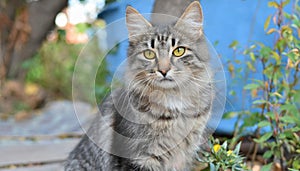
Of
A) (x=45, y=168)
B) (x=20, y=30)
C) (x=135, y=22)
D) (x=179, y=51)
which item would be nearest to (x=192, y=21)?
(x=179, y=51)

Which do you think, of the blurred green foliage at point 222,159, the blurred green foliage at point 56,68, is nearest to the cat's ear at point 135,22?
the blurred green foliage at point 222,159

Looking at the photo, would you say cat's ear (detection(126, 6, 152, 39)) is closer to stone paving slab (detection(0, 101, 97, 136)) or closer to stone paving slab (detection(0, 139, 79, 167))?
stone paving slab (detection(0, 139, 79, 167))

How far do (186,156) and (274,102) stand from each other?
0.59 meters

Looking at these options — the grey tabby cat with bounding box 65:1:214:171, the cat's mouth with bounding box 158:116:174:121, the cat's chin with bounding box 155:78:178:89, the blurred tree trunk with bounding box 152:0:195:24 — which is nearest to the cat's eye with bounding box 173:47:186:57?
the grey tabby cat with bounding box 65:1:214:171

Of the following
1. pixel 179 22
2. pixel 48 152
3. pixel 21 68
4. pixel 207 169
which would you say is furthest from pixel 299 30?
pixel 21 68

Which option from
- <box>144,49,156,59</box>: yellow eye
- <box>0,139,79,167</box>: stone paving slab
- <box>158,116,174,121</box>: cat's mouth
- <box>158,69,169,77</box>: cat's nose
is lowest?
<box>0,139,79,167</box>: stone paving slab

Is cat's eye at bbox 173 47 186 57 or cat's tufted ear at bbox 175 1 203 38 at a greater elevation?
cat's tufted ear at bbox 175 1 203 38

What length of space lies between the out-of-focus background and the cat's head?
156 mm

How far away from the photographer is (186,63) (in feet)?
5.62

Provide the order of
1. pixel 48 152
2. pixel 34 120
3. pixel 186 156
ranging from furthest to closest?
pixel 34 120, pixel 48 152, pixel 186 156

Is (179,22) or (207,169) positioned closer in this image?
(179,22)

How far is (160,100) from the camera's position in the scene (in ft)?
5.92

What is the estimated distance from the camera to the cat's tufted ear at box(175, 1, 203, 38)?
1.68m

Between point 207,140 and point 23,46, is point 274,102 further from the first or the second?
point 23,46
